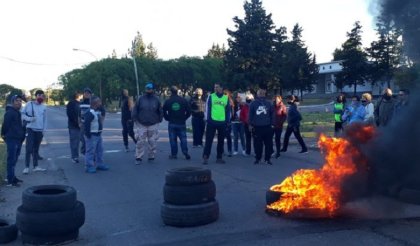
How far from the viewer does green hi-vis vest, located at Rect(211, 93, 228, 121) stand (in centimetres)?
1162

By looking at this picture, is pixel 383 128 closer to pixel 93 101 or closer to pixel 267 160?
pixel 267 160

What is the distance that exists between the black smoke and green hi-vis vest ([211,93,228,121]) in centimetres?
491

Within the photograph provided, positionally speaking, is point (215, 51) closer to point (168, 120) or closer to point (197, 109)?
point (197, 109)

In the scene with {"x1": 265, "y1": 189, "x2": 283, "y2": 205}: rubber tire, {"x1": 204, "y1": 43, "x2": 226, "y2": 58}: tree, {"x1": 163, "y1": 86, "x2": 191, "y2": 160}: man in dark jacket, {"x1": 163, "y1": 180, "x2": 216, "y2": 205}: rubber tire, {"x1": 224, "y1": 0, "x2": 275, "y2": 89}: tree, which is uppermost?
{"x1": 204, "y1": 43, "x2": 226, "y2": 58}: tree

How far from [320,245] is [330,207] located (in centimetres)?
108

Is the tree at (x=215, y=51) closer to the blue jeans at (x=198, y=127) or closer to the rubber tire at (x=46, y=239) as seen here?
the blue jeans at (x=198, y=127)

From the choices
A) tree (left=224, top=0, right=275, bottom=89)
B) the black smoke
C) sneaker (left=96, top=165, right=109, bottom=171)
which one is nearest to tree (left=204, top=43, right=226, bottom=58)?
tree (left=224, top=0, right=275, bottom=89)

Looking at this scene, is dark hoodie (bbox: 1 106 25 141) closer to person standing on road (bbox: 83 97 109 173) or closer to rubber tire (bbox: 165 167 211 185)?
person standing on road (bbox: 83 97 109 173)

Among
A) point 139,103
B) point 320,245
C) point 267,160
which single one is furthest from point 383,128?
point 139,103

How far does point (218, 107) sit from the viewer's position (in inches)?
459

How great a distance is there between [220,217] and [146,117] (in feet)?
19.1

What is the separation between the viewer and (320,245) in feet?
16.8

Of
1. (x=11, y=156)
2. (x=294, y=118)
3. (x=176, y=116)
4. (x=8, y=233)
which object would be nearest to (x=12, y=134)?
(x=11, y=156)

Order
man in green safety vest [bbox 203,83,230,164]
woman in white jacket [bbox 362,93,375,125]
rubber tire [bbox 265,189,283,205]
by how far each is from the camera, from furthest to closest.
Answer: woman in white jacket [bbox 362,93,375,125] → man in green safety vest [bbox 203,83,230,164] → rubber tire [bbox 265,189,283,205]
